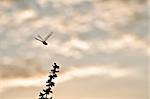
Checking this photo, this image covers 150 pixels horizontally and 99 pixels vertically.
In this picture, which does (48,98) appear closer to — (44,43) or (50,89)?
(50,89)

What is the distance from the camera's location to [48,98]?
117188mm

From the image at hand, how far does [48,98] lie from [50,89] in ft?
3.66

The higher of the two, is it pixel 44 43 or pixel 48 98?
pixel 44 43

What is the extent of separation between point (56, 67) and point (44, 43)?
317 inches

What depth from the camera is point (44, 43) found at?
123812mm

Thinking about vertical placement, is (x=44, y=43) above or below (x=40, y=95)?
above

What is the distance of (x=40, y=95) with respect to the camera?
11769 cm

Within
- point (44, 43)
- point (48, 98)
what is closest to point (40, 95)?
point (48, 98)

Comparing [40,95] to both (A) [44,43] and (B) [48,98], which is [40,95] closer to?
(B) [48,98]

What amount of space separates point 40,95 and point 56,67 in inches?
162

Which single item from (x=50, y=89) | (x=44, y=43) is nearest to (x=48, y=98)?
(x=50, y=89)

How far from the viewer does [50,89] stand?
384ft

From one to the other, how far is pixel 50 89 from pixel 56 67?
9.27 ft

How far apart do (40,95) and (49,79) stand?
253 cm
